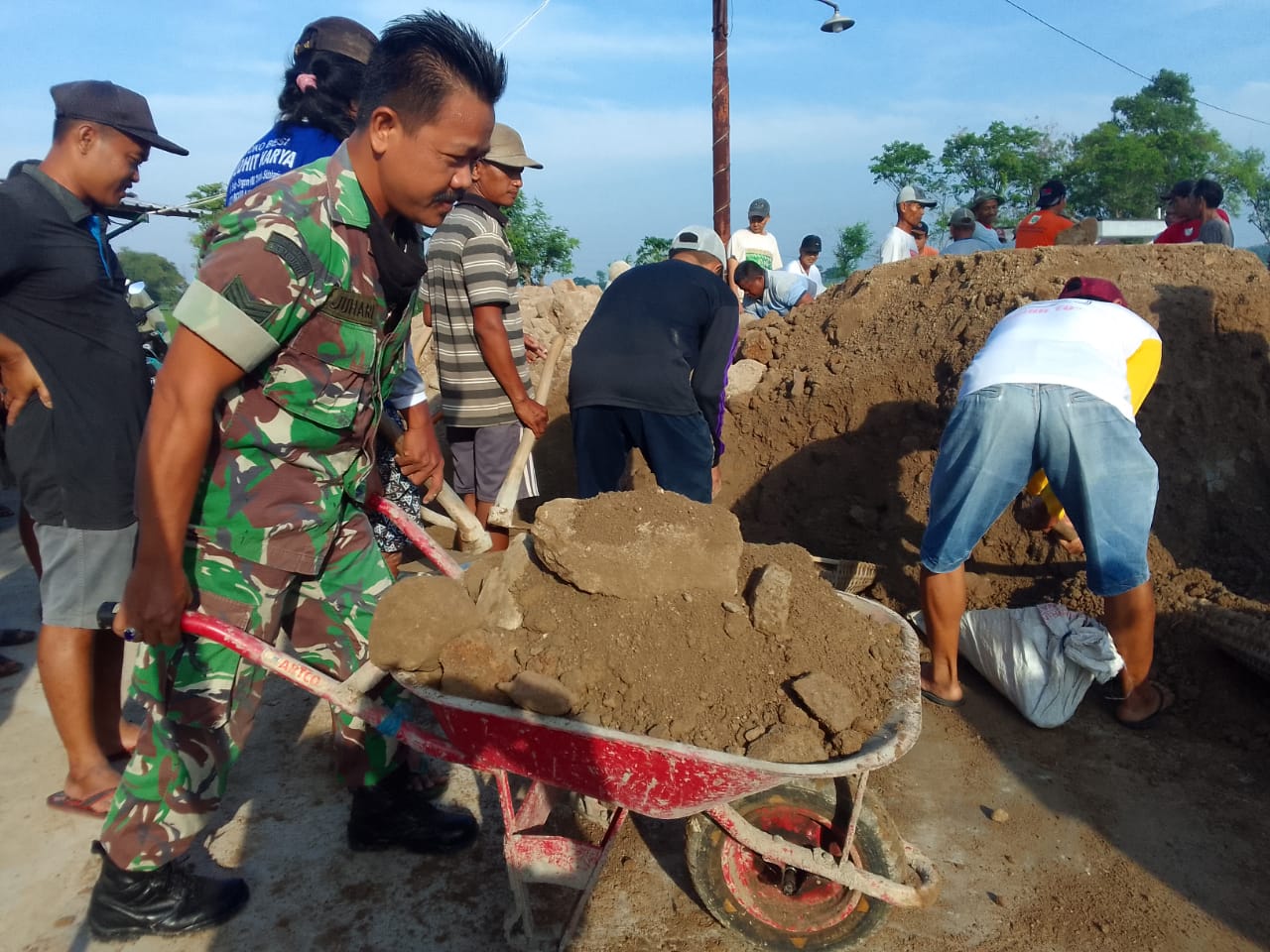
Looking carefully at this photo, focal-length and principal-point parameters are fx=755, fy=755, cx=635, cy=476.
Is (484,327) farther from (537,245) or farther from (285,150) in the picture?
(537,245)

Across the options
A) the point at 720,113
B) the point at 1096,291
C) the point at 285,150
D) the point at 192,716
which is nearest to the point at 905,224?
the point at 720,113

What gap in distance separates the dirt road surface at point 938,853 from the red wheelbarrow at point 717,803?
188mm

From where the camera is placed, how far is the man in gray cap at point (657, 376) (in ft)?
11.5

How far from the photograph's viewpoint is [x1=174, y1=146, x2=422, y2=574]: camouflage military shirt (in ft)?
5.26

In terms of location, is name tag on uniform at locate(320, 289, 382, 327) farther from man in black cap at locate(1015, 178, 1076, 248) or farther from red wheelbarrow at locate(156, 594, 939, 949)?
man in black cap at locate(1015, 178, 1076, 248)

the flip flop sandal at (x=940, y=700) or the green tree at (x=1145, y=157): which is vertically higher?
the green tree at (x=1145, y=157)

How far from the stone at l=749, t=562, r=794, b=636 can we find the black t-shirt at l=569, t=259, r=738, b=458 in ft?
5.35

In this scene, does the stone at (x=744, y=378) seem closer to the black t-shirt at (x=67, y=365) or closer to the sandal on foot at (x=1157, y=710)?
the sandal on foot at (x=1157, y=710)

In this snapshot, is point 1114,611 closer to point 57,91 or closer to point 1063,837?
point 1063,837

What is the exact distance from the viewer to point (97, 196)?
2490mm

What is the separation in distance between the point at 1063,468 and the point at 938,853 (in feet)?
4.66

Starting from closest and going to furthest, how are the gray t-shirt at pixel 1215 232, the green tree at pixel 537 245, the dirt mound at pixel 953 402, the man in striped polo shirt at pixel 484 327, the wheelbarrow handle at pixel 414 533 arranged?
the wheelbarrow handle at pixel 414 533 → the man in striped polo shirt at pixel 484 327 → the dirt mound at pixel 953 402 → the gray t-shirt at pixel 1215 232 → the green tree at pixel 537 245

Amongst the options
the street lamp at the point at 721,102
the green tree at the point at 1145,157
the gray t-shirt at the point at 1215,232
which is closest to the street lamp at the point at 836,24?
the street lamp at the point at 721,102

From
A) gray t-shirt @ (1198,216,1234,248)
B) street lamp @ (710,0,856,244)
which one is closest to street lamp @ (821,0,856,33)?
street lamp @ (710,0,856,244)
